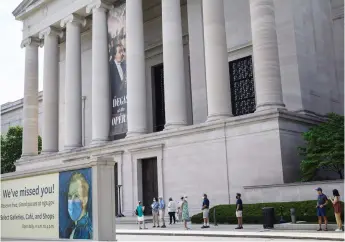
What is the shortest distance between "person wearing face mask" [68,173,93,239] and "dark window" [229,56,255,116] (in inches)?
766

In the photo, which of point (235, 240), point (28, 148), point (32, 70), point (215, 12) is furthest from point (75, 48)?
point (235, 240)

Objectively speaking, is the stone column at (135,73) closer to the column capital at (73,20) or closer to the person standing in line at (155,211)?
the column capital at (73,20)

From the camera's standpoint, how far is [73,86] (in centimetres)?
3994

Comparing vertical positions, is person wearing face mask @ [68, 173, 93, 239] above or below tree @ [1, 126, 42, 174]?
below

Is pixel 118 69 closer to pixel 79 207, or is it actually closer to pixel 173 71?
pixel 173 71

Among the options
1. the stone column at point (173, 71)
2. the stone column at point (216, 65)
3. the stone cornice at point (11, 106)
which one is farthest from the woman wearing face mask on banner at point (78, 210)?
the stone cornice at point (11, 106)

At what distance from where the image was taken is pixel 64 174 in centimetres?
1647

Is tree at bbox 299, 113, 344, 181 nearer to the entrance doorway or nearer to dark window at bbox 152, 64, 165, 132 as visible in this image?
the entrance doorway

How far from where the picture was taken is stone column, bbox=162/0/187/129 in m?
31.0

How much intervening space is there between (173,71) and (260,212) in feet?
42.5

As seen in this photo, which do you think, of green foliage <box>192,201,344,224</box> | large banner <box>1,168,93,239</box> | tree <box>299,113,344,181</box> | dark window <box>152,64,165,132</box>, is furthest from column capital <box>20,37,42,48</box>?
tree <box>299,113,344,181</box>

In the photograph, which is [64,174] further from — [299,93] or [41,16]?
[41,16]

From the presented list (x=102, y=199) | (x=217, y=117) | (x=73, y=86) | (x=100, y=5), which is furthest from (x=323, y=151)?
(x=73, y=86)

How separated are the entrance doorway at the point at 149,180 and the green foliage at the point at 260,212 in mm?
6790
